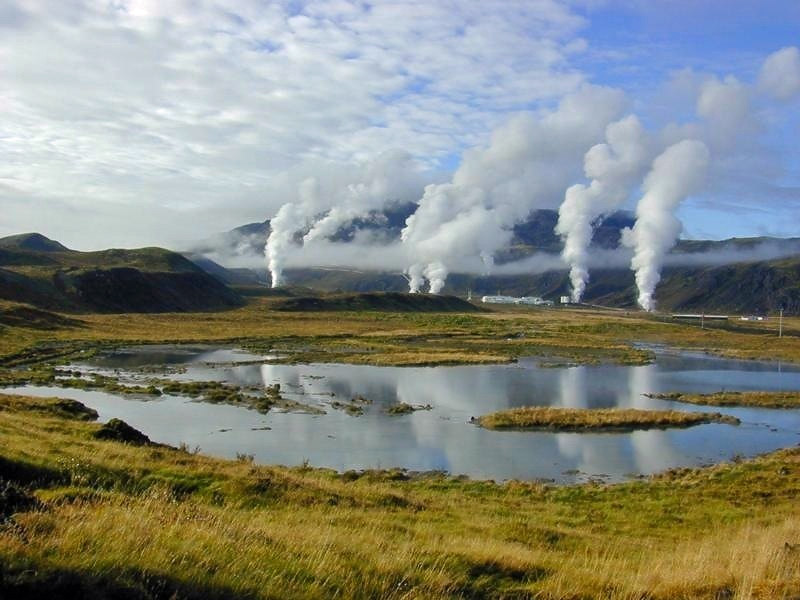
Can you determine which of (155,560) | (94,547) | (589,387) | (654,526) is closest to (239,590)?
(155,560)

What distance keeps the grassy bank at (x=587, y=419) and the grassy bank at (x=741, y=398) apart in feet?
26.7

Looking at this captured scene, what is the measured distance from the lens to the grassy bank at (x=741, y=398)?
1993 inches

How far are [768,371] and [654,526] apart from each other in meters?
67.1

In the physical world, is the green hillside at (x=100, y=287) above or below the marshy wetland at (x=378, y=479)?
above

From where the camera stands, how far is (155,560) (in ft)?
22.1

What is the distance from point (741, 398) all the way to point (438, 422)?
27.5 meters

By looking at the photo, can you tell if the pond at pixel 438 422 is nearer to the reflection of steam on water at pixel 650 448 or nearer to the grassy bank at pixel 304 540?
the reflection of steam on water at pixel 650 448

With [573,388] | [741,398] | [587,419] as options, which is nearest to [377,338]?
[573,388]

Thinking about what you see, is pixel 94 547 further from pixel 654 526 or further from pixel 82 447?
pixel 654 526

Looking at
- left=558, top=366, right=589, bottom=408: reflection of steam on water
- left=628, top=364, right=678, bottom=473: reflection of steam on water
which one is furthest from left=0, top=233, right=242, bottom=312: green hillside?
left=628, top=364, right=678, bottom=473: reflection of steam on water

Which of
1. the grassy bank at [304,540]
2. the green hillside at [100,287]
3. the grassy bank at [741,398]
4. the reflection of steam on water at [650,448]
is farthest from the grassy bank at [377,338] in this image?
the grassy bank at [304,540]

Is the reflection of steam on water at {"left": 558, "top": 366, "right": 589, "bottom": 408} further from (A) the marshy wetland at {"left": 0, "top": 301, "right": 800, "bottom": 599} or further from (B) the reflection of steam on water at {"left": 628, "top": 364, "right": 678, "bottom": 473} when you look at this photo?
(B) the reflection of steam on water at {"left": 628, "top": 364, "right": 678, "bottom": 473}

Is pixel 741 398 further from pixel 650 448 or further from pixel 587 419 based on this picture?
pixel 650 448

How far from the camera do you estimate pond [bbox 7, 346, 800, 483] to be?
102 ft
